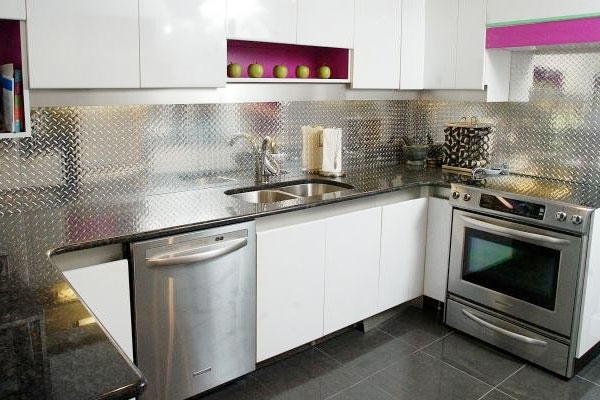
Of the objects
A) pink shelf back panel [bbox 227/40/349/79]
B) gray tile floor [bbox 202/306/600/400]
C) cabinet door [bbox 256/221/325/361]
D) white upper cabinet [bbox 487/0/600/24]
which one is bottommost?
gray tile floor [bbox 202/306/600/400]

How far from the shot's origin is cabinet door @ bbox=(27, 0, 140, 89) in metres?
2.09

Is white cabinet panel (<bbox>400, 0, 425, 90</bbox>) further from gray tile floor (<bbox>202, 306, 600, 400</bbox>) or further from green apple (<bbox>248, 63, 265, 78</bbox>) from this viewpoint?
gray tile floor (<bbox>202, 306, 600, 400</bbox>)

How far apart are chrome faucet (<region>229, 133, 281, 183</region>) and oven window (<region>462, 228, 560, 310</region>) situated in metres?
1.18

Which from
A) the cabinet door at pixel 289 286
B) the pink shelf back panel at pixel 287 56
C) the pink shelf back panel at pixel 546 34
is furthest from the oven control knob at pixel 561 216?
the pink shelf back panel at pixel 287 56

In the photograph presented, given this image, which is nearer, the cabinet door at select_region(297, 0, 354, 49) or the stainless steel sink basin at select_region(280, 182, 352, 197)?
the cabinet door at select_region(297, 0, 354, 49)

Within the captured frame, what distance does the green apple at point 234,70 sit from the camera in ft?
9.23

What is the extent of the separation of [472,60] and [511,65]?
0.34 meters

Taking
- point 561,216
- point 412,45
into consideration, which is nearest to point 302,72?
point 412,45

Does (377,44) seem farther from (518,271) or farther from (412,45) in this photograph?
(518,271)

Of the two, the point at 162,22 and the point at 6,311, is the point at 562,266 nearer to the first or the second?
the point at 162,22

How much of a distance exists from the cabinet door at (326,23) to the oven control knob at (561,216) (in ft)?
4.65

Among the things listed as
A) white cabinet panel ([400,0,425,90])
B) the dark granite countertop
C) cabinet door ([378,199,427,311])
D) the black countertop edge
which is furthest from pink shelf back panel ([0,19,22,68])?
white cabinet panel ([400,0,425,90])

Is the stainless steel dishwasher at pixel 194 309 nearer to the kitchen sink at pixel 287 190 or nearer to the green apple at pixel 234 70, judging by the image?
the kitchen sink at pixel 287 190

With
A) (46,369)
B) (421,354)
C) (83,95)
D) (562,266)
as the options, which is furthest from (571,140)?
(46,369)
